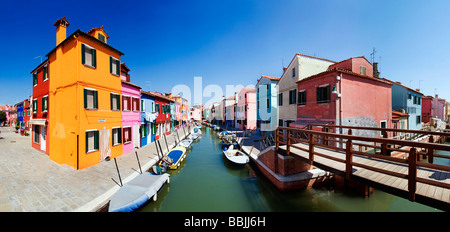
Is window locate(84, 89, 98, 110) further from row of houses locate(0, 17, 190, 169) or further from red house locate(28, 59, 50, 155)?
red house locate(28, 59, 50, 155)

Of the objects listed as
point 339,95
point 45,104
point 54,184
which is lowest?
point 54,184

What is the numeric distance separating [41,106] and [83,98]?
329 inches

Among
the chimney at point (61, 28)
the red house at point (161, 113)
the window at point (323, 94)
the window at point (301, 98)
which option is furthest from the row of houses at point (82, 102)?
the window at point (323, 94)

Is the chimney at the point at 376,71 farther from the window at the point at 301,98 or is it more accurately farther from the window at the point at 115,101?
the window at the point at 115,101

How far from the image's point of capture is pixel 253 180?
1180 centimetres

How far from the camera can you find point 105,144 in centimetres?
1249

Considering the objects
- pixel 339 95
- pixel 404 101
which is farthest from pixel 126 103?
pixel 404 101

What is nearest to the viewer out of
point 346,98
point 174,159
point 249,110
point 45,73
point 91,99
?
point 91,99

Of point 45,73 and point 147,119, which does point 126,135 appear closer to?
point 147,119

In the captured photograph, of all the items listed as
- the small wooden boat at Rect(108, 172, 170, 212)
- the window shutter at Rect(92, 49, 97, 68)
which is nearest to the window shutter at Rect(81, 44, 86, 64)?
the window shutter at Rect(92, 49, 97, 68)

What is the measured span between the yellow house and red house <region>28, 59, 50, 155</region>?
48.6 inches

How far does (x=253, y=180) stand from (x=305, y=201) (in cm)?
396
